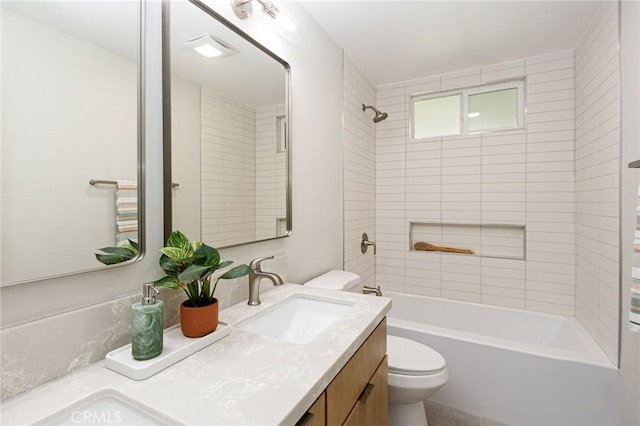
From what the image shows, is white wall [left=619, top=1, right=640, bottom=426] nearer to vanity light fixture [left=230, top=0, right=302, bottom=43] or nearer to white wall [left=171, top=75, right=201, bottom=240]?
vanity light fixture [left=230, top=0, right=302, bottom=43]

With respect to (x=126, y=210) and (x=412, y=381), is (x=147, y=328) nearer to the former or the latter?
(x=126, y=210)

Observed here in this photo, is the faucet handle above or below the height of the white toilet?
above

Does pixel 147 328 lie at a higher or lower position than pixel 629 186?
lower

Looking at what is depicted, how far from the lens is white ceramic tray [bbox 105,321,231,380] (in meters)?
0.67

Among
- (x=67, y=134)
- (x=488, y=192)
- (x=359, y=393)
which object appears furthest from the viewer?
(x=488, y=192)

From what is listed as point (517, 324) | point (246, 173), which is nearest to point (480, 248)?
point (517, 324)

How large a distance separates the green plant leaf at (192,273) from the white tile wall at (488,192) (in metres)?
2.41

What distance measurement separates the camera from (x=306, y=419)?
641 millimetres

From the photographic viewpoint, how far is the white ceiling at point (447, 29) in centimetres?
177

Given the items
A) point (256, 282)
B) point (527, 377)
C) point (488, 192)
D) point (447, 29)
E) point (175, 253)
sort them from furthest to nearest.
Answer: point (488, 192)
point (447, 29)
point (527, 377)
point (256, 282)
point (175, 253)

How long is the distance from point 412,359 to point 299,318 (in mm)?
725

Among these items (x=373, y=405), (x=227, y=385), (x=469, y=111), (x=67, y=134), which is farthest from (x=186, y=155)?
(x=469, y=111)

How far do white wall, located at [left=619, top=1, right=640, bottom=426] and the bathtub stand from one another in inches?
4.6

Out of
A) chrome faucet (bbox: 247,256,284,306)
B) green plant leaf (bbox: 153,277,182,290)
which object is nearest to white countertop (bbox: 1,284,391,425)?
green plant leaf (bbox: 153,277,182,290)
